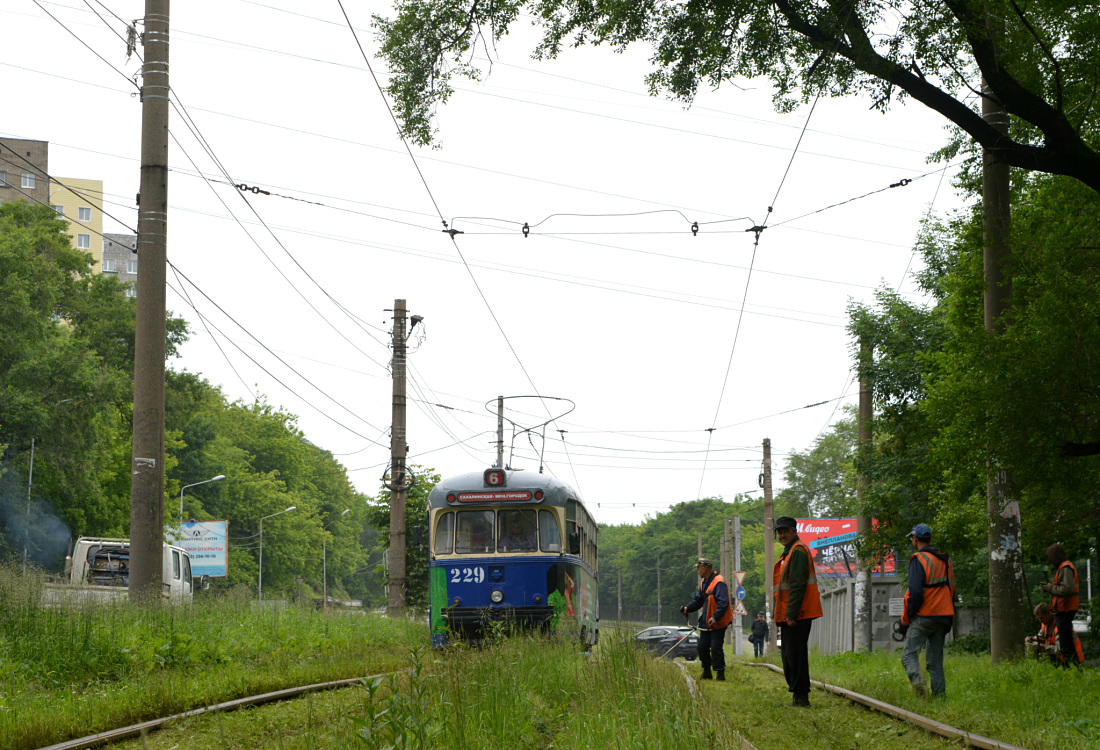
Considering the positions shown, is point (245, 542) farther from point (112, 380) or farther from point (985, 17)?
point (985, 17)

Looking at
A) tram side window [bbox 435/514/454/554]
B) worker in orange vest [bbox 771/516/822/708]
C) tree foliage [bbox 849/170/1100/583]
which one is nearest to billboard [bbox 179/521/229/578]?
tram side window [bbox 435/514/454/554]

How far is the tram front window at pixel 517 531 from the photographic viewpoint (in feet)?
55.1

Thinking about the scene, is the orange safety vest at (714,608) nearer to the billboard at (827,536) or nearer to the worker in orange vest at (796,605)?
the worker in orange vest at (796,605)

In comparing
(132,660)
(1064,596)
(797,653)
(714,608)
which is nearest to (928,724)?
(797,653)

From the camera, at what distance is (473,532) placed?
17.0 meters

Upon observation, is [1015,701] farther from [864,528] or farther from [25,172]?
[25,172]

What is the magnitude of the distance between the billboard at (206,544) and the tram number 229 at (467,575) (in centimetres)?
4135

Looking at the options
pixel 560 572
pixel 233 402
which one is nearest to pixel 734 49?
pixel 560 572

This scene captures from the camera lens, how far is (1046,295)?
10.3 meters

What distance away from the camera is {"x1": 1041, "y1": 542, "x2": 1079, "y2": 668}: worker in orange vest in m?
13.3

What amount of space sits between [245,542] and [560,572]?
65538 mm

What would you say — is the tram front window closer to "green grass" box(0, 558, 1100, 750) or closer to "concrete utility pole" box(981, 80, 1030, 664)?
"green grass" box(0, 558, 1100, 750)

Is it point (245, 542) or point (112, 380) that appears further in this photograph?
point (245, 542)

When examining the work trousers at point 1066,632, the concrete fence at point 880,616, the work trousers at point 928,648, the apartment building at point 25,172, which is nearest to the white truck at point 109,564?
the concrete fence at point 880,616
